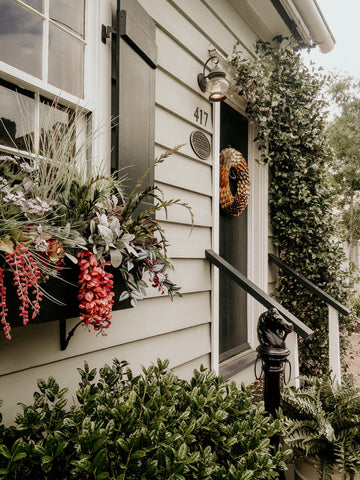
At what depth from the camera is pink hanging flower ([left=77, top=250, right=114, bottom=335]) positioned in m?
1.11

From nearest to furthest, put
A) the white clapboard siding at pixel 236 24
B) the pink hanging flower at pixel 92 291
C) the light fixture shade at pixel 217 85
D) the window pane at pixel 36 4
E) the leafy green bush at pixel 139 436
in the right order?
the leafy green bush at pixel 139 436 → the pink hanging flower at pixel 92 291 → the window pane at pixel 36 4 → the light fixture shade at pixel 217 85 → the white clapboard siding at pixel 236 24

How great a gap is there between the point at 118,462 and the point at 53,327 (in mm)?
645

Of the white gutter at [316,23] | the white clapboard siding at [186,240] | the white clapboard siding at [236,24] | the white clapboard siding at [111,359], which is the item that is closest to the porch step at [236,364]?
the white clapboard siding at [111,359]

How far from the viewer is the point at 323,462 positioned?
1537 millimetres

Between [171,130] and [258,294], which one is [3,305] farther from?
[258,294]

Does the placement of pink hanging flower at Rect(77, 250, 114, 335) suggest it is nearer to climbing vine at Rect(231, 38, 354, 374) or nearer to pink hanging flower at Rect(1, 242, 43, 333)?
pink hanging flower at Rect(1, 242, 43, 333)

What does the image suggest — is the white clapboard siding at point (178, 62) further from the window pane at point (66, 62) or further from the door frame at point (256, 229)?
the door frame at point (256, 229)

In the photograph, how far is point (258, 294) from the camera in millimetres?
2158

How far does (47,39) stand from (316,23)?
9.63ft

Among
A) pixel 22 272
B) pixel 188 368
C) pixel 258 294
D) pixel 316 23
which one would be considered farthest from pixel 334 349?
pixel 316 23

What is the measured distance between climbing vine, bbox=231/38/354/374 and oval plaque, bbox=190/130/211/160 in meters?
0.81

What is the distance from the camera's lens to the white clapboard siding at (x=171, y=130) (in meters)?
1.95

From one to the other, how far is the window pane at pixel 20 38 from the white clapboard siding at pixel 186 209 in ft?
2.81

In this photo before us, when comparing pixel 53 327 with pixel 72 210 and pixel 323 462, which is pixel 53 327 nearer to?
pixel 72 210
